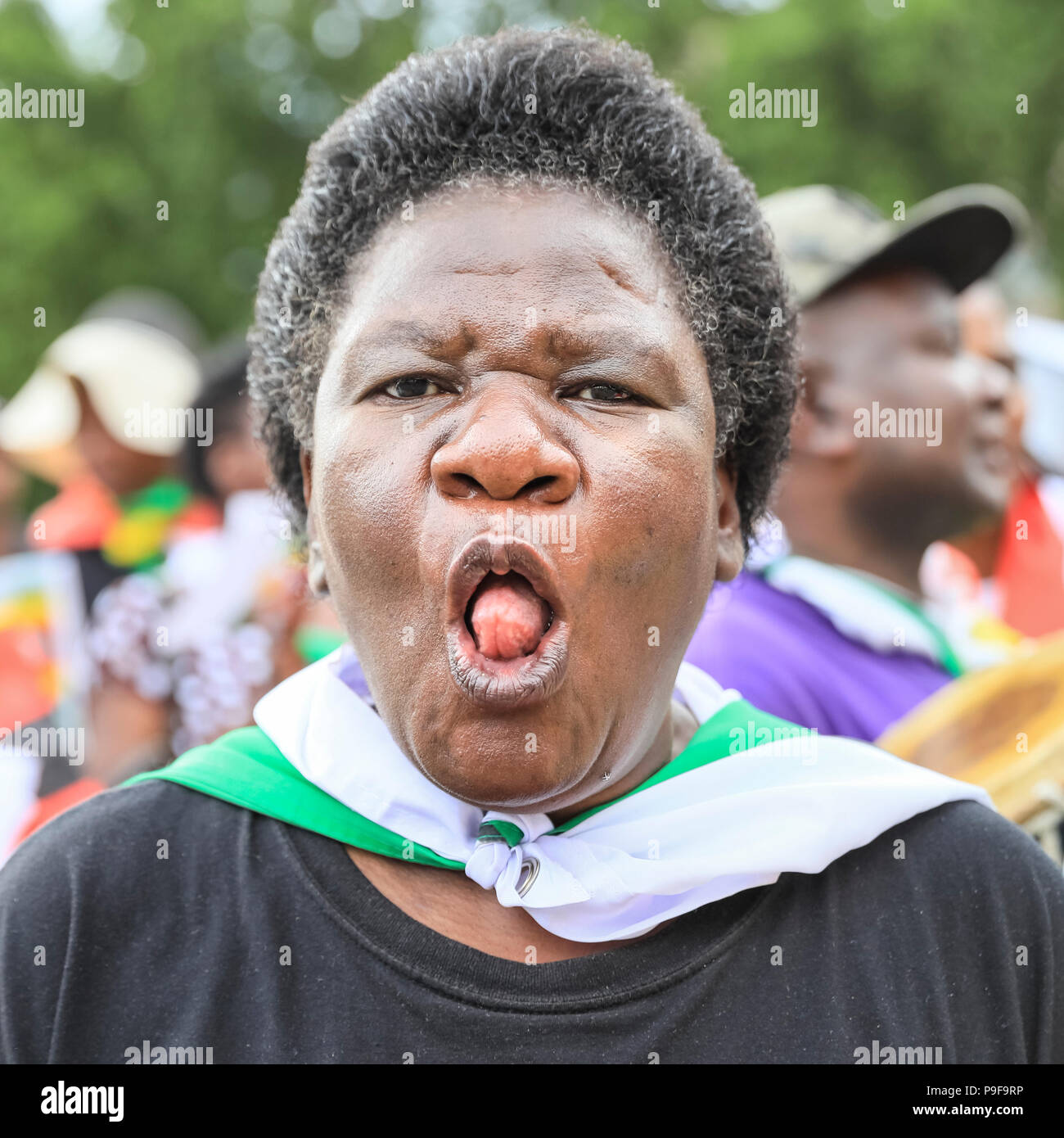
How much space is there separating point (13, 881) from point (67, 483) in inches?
200

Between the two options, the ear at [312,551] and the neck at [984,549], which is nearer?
the ear at [312,551]

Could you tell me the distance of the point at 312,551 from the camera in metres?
1.89

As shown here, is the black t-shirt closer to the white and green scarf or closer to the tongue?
the white and green scarf

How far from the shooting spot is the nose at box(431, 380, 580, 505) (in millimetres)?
1509

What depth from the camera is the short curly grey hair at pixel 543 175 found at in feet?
5.71

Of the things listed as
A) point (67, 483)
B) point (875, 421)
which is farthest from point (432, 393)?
point (67, 483)

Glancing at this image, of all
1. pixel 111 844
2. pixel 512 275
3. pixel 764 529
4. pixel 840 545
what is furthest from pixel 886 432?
pixel 111 844

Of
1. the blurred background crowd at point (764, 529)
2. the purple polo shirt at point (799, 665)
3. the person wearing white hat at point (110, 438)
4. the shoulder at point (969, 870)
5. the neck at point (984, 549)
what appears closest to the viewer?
the shoulder at point (969, 870)

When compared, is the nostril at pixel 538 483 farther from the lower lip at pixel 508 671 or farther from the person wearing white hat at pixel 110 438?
the person wearing white hat at pixel 110 438

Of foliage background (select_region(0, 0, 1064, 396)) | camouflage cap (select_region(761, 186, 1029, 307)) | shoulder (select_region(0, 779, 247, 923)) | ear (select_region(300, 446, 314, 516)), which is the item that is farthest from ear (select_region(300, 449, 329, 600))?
foliage background (select_region(0, 0, 1064, 396))

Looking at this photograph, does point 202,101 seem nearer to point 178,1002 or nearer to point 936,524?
point 936,524

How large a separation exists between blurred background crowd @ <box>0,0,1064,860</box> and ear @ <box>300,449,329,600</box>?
25cm

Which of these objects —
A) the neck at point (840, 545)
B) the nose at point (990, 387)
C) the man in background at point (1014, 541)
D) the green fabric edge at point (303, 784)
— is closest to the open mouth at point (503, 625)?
the green fabric edge at point (303, 784)

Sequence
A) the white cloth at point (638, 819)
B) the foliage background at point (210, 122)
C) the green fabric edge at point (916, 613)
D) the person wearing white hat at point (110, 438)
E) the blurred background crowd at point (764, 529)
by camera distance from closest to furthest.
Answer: the white cloth at point (638, 819), the blurred background crowd at point (764, 529), the green fabric edge at point (916, 613), the person wearing white hat at point (110, 438), the foliage background at point (210, 122)
